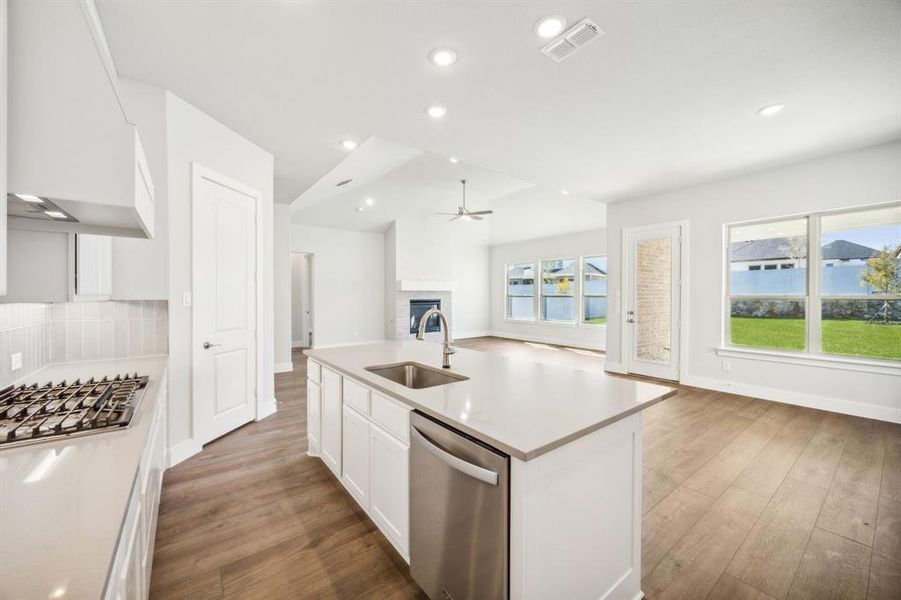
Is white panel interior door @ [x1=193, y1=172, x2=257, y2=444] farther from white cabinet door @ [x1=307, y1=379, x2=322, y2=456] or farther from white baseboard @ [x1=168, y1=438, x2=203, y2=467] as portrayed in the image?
white cabinet door @ [x1=307, y1=379, x2=322, y2=456]

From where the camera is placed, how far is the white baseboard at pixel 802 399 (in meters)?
3.53

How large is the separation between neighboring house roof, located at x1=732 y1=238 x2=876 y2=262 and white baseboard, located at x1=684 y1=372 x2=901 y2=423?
1.54 m

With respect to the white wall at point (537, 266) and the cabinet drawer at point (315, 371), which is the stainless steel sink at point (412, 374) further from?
the white wall at point (537, 266)

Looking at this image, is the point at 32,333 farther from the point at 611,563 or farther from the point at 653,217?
the point at 653,217

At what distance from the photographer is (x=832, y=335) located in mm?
3896

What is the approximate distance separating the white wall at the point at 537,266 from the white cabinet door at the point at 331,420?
691 centimetres

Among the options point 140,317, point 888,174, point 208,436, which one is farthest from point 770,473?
point 140,317

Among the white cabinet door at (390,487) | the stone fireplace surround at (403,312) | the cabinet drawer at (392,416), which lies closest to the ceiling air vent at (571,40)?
the cabinet drawer at (392,416)

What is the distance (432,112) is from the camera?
9.57 feet

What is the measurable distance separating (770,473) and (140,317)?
4614 millimetres

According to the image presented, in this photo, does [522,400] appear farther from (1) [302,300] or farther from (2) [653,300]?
(1) [302,300]

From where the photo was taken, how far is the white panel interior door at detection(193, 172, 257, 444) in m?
2.87

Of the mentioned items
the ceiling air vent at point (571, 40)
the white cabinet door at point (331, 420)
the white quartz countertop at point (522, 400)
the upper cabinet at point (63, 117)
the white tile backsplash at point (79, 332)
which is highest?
the ceiling air vent at point (571, 40)

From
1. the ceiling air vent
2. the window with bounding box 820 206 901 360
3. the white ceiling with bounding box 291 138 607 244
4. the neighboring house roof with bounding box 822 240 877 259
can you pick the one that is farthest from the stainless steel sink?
the neighboring house roof with bounding box 822 240 877 259
